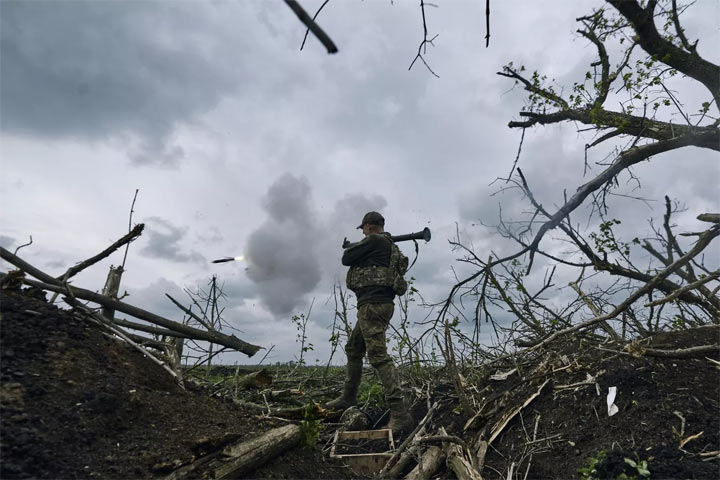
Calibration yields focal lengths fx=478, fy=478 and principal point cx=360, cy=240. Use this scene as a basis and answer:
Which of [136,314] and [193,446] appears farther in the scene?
[136,314]

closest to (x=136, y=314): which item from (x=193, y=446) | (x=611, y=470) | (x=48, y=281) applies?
(x=48, y=281)

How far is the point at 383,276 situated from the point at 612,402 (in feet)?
10.2

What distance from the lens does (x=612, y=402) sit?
4.31m

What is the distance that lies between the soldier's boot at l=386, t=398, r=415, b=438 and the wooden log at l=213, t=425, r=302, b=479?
6.05 feet

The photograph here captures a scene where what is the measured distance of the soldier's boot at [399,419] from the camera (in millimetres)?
5969

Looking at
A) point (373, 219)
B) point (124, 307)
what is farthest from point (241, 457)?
point (373, 219)

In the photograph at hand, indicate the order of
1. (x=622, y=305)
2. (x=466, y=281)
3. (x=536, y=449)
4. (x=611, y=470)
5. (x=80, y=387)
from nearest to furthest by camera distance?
(x=611, y=470) < (x=80, y=387) < (x=536, y=449) < (x=622, y=305) < (x=466, y=281)

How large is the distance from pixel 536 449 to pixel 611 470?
1.01 m

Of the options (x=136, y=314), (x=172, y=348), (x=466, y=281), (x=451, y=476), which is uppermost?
(x=466, y=281)

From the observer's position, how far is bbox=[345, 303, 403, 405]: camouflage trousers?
6137mm

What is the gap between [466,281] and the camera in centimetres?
634

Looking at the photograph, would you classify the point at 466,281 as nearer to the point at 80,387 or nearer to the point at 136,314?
the point at 136,314

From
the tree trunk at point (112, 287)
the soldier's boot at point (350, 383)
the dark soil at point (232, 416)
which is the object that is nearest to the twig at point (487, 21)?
the dark soil at point (232, 416)

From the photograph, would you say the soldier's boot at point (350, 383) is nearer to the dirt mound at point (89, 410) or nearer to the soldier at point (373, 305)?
the soldier at point (373, 305)
